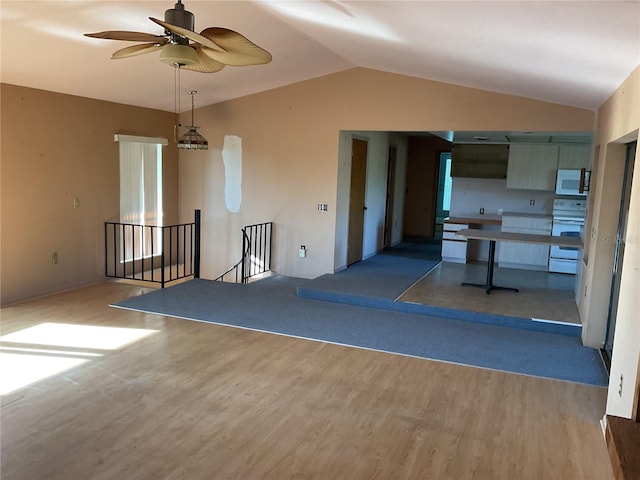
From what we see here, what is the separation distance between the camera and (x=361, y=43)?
5121 mm

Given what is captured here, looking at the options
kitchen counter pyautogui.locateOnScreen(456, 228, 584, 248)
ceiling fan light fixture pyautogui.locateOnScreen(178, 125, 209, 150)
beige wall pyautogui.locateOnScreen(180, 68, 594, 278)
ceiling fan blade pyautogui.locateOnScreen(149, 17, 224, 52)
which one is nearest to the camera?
ceiling fan blade pyautogui.locateOnScreen(149, 17, 224, 52)

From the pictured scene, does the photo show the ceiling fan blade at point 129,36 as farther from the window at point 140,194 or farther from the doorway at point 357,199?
the doorway at point 357,199

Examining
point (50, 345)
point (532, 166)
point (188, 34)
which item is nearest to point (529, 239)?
point (532, 166)

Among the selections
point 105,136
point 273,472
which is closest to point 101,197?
point 105,136

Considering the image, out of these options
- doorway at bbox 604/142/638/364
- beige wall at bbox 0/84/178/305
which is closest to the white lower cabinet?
doorway at bbox 604/142/638/364

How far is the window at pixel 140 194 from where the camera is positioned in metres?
7.03

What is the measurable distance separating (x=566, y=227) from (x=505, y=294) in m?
2.08

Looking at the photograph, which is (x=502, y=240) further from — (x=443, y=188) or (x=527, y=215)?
(x=443, y=188)

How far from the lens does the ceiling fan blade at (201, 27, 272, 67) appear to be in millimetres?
2891

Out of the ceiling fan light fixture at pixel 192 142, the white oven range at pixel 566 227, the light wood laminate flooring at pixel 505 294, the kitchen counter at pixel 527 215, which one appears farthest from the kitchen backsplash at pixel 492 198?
the ceiling fan light fixture at pixel 192 142

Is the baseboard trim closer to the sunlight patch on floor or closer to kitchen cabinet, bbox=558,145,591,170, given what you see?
the sunlight patch on floor

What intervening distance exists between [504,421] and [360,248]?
5174mm

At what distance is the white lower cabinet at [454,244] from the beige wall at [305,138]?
1.88 metres

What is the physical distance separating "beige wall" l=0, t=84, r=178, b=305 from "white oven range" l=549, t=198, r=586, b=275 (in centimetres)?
616
